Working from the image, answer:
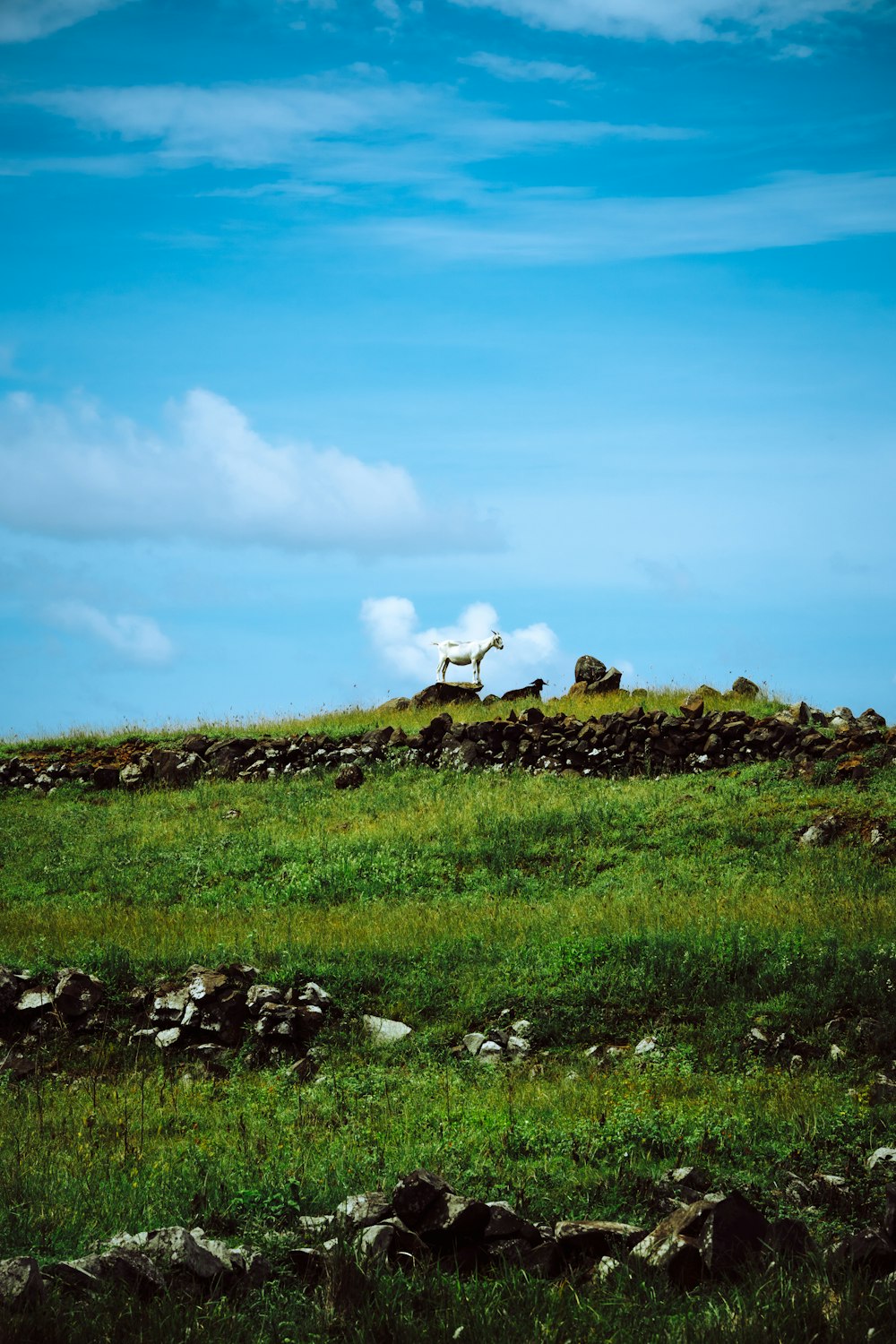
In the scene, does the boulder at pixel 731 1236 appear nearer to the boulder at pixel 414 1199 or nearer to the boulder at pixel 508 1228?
the boulder at pixel 508 1228

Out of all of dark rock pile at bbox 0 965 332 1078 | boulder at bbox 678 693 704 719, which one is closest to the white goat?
boulder at bbox 678 693 704 719

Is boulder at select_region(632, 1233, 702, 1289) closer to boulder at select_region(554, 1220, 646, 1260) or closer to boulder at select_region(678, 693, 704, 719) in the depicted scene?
boulder at select_region(554, 1220, 646, 1260)

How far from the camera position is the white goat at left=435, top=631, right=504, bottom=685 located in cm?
3206

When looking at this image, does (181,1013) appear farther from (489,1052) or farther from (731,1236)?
(731,1236)

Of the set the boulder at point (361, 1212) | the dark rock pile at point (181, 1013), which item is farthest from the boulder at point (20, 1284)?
the dark rock pile at point (181, 1013)

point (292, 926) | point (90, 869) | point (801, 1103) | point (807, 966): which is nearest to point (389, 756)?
point (90, 869)

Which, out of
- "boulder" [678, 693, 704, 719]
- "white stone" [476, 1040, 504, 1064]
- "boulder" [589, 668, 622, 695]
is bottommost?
"white stone" [476, 1040, 504, 1064]

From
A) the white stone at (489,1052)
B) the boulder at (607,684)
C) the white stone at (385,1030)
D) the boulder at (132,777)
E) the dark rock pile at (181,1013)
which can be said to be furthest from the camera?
the boulder at (607,684)

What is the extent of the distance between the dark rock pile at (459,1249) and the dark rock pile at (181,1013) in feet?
14.3

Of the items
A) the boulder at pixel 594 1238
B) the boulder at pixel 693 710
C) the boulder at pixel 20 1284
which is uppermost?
the boulder at pixel 693 710

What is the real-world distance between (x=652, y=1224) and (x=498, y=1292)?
1.24 metres

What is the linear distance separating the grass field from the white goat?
1099 centimetres

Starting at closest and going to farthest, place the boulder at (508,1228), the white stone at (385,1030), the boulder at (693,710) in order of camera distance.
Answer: the boulder at (508,1228) → the white stone at (385,1030) → the boulder at (693,710)

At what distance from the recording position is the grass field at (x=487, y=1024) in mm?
5270
